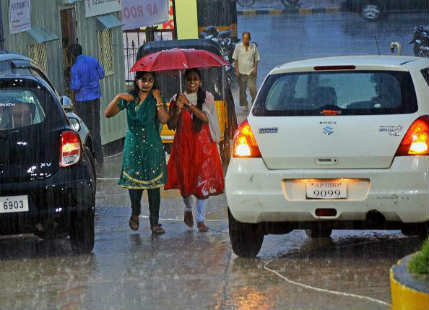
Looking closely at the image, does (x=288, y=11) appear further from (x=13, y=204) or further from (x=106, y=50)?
(x=13, y=204)

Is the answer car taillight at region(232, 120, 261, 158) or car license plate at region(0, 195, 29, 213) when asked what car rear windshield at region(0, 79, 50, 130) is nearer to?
car license plate at region(0, 195, 29, 213)

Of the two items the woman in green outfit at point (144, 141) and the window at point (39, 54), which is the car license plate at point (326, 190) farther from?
the window at point (39, 54)

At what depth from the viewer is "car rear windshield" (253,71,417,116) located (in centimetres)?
889

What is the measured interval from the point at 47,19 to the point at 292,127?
882 centimetres

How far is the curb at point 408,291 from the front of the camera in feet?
19.9

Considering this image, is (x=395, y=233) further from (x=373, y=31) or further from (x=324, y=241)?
(x=373, y=31)

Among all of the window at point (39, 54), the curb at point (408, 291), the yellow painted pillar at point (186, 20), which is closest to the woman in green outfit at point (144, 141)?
the curb at point (408, 291)

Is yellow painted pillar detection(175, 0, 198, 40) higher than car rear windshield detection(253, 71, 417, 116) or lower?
lower

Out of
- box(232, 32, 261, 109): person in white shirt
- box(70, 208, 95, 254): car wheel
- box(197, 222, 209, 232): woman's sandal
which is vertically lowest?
box(232, 32, 261, 109): person in white shirt

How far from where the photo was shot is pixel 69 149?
9562mm

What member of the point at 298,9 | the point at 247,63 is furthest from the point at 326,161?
the point at 298,9

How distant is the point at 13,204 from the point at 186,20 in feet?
66.2

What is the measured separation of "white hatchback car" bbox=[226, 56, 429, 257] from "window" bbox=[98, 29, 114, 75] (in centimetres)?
1037

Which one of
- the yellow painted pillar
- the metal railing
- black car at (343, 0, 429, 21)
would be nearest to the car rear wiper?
the metal railing
